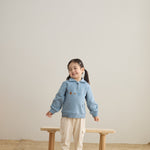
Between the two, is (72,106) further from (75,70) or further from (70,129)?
(75,70)

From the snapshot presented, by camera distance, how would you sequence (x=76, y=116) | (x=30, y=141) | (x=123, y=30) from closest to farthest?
1. (x=76, y=116)
2. (x=30, y=141)
3. (x=123, y=30)

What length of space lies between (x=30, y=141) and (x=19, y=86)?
730 millimetres

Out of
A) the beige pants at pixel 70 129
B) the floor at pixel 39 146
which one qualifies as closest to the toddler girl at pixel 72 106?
the beige pants at pixel 70 129

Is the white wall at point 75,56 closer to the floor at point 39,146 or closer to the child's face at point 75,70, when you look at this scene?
the floor at point 39,146

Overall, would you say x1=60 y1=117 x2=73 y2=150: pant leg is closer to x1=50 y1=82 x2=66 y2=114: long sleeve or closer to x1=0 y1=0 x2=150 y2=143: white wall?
x1=50 y1=82 x2=66 y2=114: long sleeve

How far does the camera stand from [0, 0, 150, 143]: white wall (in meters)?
3.46

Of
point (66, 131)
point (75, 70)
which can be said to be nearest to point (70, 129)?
point (66, 131)

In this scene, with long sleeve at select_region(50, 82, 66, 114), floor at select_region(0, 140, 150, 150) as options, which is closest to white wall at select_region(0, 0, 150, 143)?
floor at select_region(0, 140, 150, 150)

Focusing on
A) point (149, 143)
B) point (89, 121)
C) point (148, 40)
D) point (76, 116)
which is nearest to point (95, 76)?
point (89, 121)

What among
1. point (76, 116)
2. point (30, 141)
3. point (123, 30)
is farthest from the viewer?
point (123, 30)

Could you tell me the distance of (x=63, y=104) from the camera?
90.7 inches

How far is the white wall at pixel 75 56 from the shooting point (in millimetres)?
3455

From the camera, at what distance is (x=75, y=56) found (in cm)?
354

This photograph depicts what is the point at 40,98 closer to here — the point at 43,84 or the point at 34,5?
the point at 43,84
